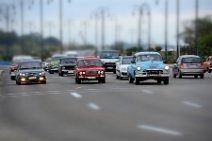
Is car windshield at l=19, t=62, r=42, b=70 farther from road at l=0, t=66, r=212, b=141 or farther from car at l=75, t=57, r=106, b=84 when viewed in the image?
road at l=0, t=66, r=212, b=141

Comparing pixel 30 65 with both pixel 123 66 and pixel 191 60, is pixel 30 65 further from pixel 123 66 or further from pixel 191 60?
pixel 191 60

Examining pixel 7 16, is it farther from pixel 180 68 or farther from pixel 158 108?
pixel 158 108

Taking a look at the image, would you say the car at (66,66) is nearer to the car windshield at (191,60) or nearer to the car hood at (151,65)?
the car windshield at (191,60)

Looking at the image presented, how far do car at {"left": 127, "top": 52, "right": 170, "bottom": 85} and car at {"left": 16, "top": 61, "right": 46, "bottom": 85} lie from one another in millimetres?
7259

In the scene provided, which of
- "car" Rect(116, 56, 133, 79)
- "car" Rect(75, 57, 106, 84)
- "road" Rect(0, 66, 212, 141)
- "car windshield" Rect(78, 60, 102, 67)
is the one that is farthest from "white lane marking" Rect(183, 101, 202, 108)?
"car" Rect(116, 56, 133, 79)

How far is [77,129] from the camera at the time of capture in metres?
15.4

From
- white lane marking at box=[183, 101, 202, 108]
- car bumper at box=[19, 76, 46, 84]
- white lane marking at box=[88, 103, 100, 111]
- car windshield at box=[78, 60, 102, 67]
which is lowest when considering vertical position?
white lane marking at box=[88, 103, 100, 111]

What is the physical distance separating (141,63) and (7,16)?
379 feet

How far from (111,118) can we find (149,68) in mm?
16880

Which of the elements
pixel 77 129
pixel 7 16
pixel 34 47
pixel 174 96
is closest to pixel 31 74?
pixel 174 96

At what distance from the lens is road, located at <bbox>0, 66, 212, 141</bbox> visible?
14.0m

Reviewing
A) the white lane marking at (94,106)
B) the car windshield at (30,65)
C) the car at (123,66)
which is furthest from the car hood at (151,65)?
the white lane marking at (94,106)

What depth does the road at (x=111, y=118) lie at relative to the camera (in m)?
14.0

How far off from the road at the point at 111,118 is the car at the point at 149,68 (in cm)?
824
